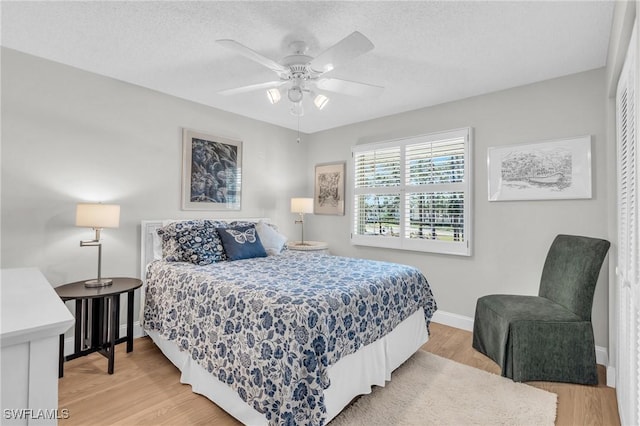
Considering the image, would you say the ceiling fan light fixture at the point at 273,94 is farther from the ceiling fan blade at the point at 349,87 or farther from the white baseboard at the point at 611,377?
the white baseboard at the point at 611,377

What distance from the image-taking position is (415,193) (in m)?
3.83

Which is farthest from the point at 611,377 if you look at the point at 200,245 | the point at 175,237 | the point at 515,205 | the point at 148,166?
the point at 148,166

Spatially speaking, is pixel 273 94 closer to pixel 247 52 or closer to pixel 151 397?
pixel 247 52

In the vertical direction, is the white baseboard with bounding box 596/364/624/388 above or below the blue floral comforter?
below

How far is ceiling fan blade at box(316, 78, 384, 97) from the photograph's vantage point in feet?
7.78

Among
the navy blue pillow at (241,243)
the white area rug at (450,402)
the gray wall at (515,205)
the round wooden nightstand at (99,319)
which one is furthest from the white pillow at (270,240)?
the white area rug at (450,402)

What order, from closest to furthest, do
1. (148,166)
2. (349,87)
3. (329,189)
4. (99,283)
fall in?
(349,87)
(99,283)
(148,166)
(329,189)

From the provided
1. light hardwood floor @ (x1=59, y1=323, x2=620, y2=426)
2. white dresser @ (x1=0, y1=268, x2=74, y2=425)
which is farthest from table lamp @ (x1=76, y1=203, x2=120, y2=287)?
white dresser @ (x1=0, y1=268, x2=74, y2=425)

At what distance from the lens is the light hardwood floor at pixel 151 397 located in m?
1.95

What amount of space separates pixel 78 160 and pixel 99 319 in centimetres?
140

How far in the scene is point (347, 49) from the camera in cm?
190

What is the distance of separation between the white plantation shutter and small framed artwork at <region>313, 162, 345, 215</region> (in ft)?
9.83

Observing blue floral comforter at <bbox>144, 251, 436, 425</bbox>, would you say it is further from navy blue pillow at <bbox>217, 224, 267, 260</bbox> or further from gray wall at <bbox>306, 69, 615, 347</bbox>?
gray wall at <bbox>306, 69, 615, 347</bbox>

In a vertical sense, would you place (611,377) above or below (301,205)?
below
